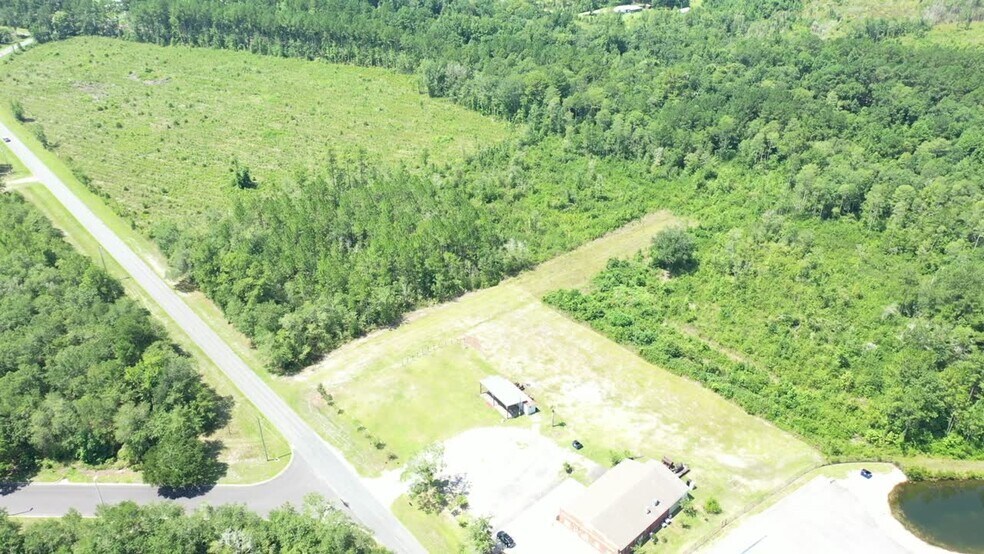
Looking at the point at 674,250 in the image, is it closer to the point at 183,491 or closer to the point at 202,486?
the point at 202,486

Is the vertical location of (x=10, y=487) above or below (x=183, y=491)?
below

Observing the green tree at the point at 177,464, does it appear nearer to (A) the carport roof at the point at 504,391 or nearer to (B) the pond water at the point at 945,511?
(A) the carport roof at the point at 504,391

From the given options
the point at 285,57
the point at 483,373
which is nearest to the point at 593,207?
the point at 483,373

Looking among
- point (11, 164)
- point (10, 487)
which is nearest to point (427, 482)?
point (10, 487)

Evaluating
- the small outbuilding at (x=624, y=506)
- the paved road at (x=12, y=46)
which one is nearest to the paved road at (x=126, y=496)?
the small outbuilding at (x=624, y=506)

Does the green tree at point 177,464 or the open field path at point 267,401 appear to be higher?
the green tree at point 177,464

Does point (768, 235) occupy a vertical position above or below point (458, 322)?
above

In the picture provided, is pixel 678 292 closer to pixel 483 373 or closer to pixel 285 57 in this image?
pixel 483 373
